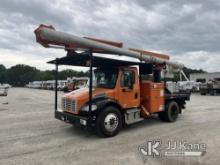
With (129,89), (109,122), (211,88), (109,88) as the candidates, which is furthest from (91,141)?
(211,88)

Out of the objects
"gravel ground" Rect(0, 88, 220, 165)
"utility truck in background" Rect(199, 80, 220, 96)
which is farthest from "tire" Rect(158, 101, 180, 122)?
"utility truck in background" Rect(199, 80, 220, 96)

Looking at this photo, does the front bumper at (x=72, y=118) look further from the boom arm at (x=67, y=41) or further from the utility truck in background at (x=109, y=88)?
the boom arm at (x=67, y=41)

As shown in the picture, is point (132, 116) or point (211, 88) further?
point (211, 88)

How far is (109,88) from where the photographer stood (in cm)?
769

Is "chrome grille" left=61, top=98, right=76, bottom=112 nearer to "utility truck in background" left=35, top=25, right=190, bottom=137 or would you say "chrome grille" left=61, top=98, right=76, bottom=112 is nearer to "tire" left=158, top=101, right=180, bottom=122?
"utility truck in background" left=35, top=25, right=190, bottom=137

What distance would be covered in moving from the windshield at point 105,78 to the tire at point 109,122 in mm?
954

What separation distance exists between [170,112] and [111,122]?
348cm

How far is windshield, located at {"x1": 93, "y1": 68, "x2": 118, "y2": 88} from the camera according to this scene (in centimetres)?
781

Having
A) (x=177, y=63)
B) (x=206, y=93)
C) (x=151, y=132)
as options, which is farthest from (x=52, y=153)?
(x=206, y=93)

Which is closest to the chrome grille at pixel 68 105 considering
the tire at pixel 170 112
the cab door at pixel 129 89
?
the cab door at pixel 129 89

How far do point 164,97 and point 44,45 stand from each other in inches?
207

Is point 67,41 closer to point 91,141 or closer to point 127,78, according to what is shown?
point 127,78

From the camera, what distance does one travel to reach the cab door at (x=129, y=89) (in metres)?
7.78

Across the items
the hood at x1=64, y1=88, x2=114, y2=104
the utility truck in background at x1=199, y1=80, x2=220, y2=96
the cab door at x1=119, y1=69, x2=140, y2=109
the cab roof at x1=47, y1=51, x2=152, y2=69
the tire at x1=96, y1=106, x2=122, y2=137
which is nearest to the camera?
the tire at x1=96, y1=106, x2=122, y2=137
